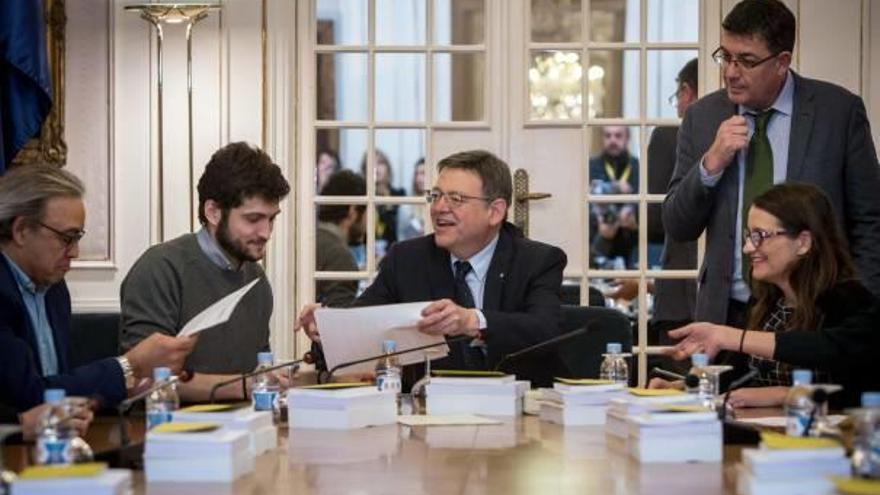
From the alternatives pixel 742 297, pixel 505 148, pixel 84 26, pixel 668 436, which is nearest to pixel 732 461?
pixel 668 436

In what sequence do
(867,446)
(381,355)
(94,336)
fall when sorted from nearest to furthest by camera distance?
1. (867,446)
2. (381,355)
3. (94,336)

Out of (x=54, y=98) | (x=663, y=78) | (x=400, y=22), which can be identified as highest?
(x=400, y=22)

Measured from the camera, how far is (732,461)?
111 inches

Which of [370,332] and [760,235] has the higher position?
[760,235]

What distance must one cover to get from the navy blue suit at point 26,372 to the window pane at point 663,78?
345 cm

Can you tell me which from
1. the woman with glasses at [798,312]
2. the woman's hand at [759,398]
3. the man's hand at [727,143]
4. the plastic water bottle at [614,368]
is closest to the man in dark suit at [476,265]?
the plastic water bottle at [614,368]

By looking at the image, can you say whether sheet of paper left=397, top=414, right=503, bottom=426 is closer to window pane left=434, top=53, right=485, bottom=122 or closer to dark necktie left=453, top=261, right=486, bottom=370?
dark necktie left=453, top=261, right=486, bottom=370

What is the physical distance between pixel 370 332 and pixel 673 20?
3070mm

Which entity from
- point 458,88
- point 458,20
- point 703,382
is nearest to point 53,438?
point 703,382

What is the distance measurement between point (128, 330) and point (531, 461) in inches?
61.9

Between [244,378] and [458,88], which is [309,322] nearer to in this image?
[244,378]

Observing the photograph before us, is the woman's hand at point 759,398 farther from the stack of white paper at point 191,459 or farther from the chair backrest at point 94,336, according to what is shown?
the chair backrest at point 94,336

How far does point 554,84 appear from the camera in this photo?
21.3 ft

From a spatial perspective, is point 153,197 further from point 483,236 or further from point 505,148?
point 483,236
